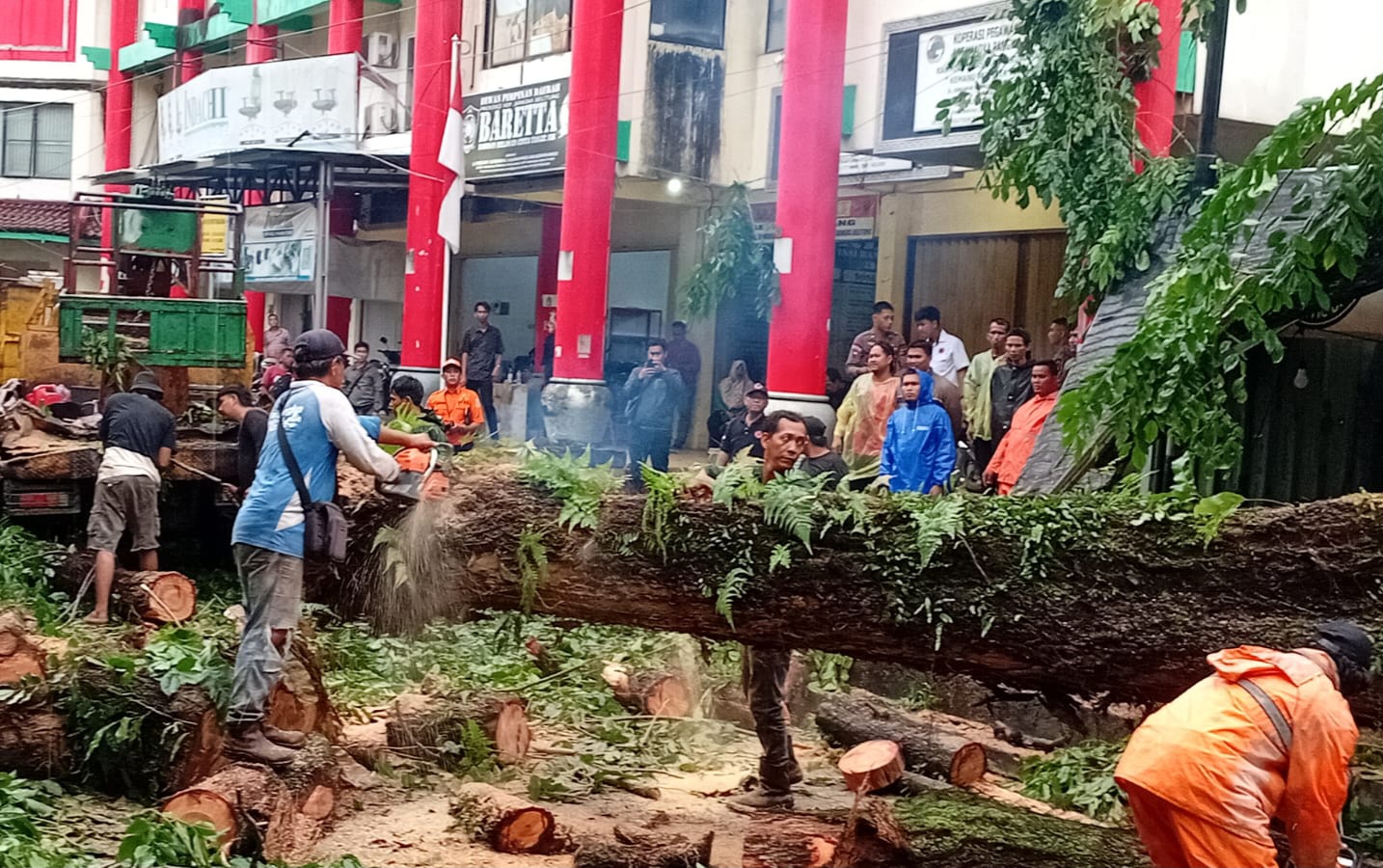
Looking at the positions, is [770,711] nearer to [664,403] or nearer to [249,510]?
[249,510]

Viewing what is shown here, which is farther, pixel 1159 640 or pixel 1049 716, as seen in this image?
pixel 1049 716

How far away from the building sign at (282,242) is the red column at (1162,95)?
46.7 feet

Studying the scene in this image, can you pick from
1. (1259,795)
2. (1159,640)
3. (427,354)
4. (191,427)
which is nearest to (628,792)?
(1159,640)

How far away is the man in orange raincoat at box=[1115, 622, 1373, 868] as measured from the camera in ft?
14.5

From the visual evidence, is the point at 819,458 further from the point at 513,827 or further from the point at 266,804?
the point at 266,804

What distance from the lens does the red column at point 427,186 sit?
1942cm

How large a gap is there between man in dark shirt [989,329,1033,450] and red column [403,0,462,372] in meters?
10.8

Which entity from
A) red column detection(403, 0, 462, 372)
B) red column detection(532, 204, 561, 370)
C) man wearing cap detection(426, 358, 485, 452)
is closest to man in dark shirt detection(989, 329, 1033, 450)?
man wearing cap detection(426, 358, 485, 452)

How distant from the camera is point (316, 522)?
6574mm

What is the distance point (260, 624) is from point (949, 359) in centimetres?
727

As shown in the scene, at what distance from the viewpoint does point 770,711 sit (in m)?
7.25

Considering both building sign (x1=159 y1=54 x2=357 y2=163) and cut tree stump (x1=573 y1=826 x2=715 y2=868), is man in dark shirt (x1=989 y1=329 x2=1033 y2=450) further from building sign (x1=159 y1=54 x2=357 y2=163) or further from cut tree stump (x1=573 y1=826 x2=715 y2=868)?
building sign (x1=159 y1=54 x2=357 y2=163)

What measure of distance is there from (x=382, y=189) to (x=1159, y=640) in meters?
20.0

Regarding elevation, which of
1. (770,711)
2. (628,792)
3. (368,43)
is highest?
(368,43)
